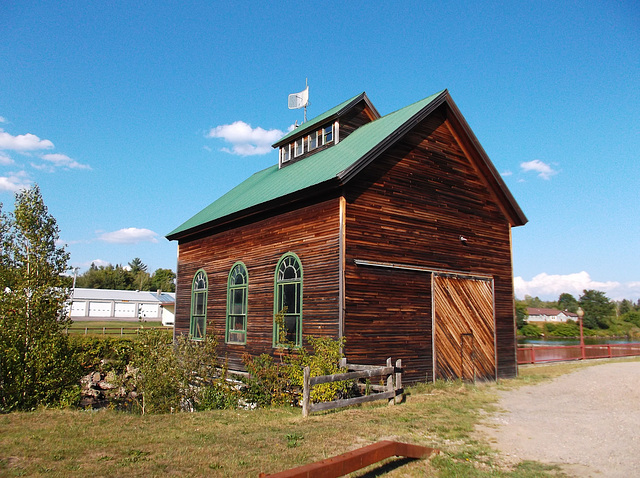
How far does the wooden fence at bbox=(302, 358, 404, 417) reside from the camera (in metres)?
10.1

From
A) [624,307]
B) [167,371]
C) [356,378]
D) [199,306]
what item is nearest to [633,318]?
Answer: [624,307]

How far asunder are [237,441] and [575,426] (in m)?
6.65

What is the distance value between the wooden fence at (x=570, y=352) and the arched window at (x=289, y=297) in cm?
1141

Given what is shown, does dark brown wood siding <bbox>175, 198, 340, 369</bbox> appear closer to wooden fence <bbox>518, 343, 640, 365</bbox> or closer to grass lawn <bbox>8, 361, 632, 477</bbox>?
grass lawn <bbox>8, 361, 632, 477</bbox>

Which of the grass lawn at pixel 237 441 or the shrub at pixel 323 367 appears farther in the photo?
the shrub at pixel 323 367

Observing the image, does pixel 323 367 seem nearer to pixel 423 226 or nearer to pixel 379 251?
pixel 379 251

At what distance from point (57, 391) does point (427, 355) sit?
9.98 meters

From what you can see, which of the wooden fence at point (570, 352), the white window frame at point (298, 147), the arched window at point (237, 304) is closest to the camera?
the arched window at point (237, 304)

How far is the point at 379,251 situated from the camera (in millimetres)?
13906

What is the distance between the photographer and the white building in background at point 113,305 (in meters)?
65.2

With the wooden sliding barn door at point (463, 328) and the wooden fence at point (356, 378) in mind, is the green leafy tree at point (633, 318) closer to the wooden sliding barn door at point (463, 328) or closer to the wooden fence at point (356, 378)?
the wooden sliding barn door at point (463, 328)

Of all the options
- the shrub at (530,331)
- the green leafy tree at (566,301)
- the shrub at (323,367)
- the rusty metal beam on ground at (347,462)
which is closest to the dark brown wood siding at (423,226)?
the shrub at (323,367)

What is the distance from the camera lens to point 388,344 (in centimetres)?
1365

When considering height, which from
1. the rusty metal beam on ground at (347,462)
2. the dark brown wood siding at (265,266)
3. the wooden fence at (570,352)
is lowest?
the wooden fence at (570,352)
